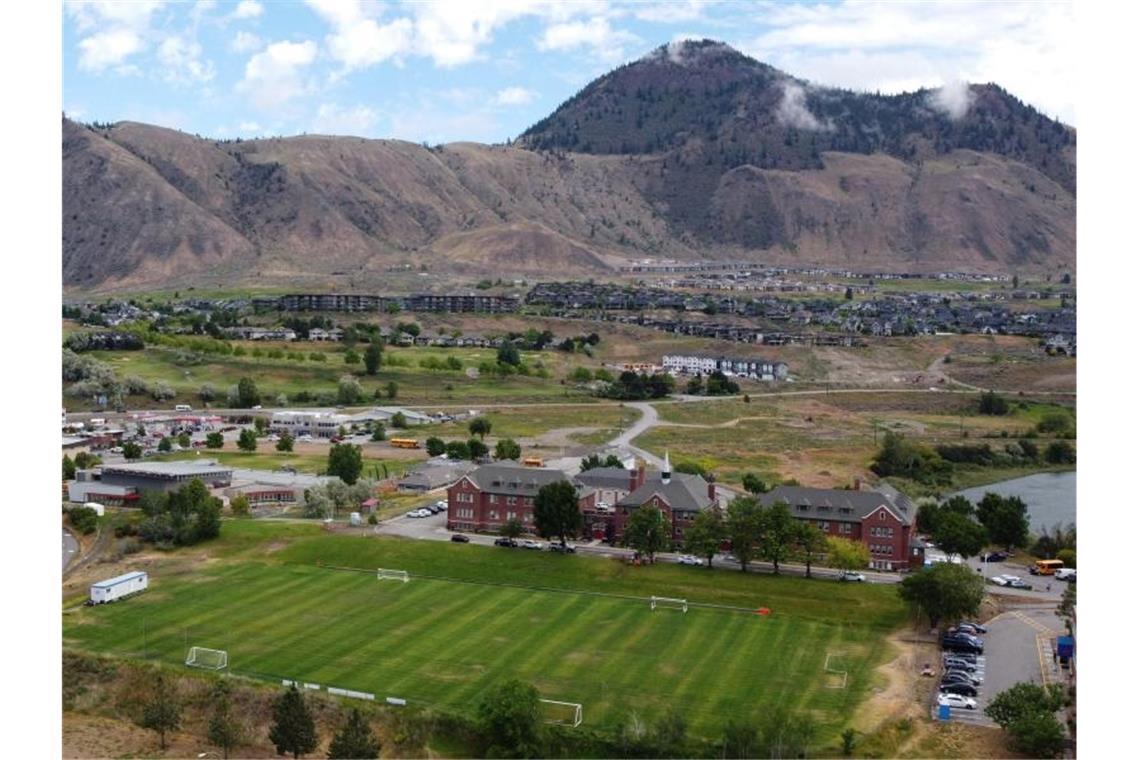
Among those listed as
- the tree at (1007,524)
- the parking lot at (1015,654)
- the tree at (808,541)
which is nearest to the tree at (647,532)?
the tree at (808,541)

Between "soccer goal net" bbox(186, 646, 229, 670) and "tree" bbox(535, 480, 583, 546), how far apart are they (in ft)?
40.2

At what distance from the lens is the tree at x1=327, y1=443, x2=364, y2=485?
48.0m

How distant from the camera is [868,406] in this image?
244ft

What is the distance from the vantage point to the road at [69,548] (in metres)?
38.5

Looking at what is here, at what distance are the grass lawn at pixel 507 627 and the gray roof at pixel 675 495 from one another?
3.25 m

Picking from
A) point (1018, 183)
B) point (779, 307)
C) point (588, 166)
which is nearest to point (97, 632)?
point (779, 307)

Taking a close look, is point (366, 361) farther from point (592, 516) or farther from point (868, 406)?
point (592, 516)

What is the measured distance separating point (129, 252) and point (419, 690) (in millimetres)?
123876

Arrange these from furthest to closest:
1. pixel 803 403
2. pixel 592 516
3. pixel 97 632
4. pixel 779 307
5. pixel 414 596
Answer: pixel 779 307 → pixel 803 403 → pixel 592 516 → pixel 414 596 → pixel 97 632

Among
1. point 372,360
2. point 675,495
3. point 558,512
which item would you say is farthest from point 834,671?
point 372,360

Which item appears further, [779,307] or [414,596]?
[779,307]

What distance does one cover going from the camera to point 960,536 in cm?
3756

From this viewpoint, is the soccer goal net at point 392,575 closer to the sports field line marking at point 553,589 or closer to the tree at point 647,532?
the sports field line marking at point 553,589

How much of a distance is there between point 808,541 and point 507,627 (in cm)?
972
